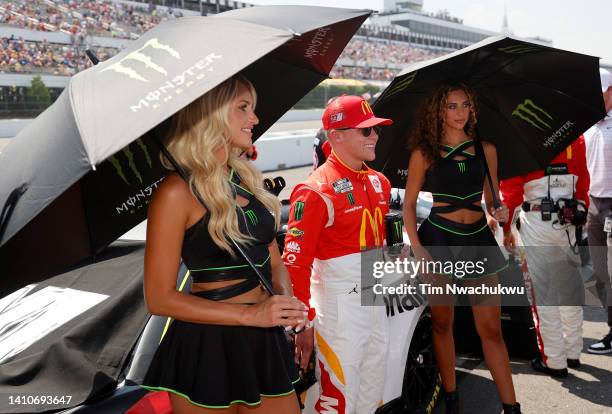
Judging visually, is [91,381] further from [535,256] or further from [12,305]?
[535,256]

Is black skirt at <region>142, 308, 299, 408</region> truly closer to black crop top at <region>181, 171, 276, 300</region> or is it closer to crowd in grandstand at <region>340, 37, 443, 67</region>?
black crop top at <region>181, 171, 276, 300</region>

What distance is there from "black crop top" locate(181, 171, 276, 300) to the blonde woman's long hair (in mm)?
33

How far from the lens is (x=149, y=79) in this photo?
65.2 inches

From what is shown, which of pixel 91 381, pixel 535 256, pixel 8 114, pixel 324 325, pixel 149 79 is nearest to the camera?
pixel 149 79

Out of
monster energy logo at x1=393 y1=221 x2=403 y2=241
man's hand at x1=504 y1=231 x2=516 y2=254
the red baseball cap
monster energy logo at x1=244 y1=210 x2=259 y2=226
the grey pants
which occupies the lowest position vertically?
the grey pants

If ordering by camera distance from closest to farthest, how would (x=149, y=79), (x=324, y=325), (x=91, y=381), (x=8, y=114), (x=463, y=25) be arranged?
(x=149, y=79), (x=91, y=381), (x=324, y=325), (x=8, y=114), (x=463, y=25)

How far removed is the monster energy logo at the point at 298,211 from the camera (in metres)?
2.78

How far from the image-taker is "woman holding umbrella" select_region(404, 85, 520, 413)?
3.40 metres

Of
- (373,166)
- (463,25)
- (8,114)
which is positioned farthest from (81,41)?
(463,25)

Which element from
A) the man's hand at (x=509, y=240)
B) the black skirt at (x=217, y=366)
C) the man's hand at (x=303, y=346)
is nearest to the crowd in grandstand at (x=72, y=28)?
the man's hand at (x=509, y=240)

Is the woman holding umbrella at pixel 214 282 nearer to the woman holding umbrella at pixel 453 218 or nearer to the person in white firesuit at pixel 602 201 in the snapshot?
the woman holding umbrella at pixel 453 218

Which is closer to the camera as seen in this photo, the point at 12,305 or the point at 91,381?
the point at 91,381

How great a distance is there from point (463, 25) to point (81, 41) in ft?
283

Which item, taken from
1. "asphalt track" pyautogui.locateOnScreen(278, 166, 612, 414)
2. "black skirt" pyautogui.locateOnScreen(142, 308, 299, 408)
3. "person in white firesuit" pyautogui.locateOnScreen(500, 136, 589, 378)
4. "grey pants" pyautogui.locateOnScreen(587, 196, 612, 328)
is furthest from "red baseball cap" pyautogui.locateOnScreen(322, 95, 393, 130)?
"grey pants" pyautogui.locateOnScreen(587, 196, 612, 328)
